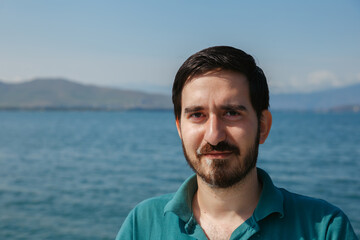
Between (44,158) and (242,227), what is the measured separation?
115 ft

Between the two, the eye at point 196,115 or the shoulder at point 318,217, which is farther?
the eye at point 196,115

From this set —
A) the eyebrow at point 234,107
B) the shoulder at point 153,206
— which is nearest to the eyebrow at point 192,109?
the eyebrow at point 234,107

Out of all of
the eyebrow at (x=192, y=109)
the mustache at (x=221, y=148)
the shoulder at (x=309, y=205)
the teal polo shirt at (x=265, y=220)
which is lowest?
the teal polo shirt at (x=265, y=220)

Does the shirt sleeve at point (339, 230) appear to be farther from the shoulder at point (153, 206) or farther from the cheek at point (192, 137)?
the shoulder at point (153, 206)

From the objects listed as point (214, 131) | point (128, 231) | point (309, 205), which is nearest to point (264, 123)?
point (214, 131)

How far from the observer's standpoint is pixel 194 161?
236 centimetres

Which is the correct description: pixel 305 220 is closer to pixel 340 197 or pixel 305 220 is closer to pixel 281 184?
pixel 340 197

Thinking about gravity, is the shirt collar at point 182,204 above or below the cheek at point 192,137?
below

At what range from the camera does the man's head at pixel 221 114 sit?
88.8 inches

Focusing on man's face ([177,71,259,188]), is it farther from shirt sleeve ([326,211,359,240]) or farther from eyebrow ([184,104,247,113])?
shirt sleeve ([326,211,359,240])

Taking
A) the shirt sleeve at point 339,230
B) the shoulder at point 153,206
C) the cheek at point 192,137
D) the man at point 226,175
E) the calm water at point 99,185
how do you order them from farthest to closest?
the calm water at point 99,185, the shoulder at point 153,206, the cheek at point 192,137, the man at point 226,175, the shirt sleeve at point 339,230

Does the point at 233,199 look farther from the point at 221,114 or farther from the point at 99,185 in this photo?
the point at 99,185

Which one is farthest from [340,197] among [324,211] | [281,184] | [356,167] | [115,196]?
[324,211]

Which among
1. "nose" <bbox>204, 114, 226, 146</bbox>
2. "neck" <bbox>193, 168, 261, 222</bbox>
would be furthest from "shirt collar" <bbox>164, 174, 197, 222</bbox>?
"nose" <bbox>204, 114, 226, 146</bbox>
